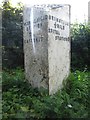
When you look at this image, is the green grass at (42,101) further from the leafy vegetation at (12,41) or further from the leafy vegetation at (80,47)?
the leafy vegetation at (12,41)

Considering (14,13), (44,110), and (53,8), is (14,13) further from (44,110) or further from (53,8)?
(44,110)

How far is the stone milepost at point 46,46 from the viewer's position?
454 centimetres

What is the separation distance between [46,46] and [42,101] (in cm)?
91

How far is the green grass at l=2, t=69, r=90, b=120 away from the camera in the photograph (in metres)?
3.45

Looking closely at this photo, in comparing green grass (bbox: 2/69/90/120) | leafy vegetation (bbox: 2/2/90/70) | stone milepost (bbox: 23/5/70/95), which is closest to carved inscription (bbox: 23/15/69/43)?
stone milepost (bbox: 23/5/70/95)

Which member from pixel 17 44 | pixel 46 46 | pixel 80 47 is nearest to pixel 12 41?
pixel 17 44

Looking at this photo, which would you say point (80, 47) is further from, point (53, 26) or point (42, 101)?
point (42, 101)

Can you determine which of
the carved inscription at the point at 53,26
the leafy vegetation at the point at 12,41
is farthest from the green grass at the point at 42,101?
the leafy vegetation at the point at 12,41

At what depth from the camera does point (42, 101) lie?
402 centimetres

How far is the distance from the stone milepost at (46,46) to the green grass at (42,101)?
167 mm

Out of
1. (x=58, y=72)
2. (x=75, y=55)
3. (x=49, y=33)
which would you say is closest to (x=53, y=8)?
(x=49, y=33)

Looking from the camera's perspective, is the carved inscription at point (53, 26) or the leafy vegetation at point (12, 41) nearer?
the carved inscription at point (53, 26)

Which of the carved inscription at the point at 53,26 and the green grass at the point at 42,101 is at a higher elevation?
the carved inscription at the point at 53,26

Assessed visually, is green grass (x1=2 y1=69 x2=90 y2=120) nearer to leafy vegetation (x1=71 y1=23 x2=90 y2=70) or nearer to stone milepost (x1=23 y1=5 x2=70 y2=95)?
stone milepost (x1=23 y1=5 x2=70 y2=95)
